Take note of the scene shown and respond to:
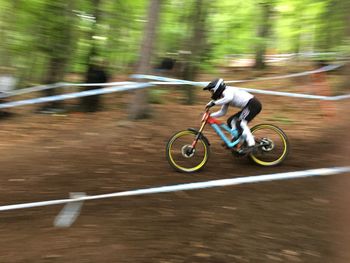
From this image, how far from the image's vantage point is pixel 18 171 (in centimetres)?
686

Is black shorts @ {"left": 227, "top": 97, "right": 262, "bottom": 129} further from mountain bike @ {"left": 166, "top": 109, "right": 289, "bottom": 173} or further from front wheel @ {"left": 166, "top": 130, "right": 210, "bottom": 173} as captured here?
front wheel @ {"left": 166, "top": 130, "right": 210, "bottom": 173}

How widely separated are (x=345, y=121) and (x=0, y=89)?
8.59m

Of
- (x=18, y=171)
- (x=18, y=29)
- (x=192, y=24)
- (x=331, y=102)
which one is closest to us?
(x=18, y=171)

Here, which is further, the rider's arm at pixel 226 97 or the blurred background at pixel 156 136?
the rider's arm at pixel 226 97

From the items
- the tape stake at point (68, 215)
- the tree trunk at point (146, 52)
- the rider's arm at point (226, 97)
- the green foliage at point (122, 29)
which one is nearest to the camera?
the tape stake at point (68, 215)

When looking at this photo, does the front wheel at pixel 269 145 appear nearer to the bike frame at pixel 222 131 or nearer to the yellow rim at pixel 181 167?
the bike frame at pixel 222 131

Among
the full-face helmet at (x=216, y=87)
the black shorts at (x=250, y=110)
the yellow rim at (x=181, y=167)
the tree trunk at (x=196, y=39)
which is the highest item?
the tree trunk at (x=196, y=39)

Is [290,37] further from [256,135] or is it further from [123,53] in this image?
[256,135]

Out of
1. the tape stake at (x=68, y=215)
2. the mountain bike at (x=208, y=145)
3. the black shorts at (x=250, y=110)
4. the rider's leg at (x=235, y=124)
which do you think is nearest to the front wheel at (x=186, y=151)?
the mountain bike at (x=208, y=145)

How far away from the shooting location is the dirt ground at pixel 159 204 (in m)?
4.12

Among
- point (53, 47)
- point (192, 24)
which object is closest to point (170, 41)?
point (192, 24)

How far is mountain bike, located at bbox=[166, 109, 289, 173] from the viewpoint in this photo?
6543 millimetres

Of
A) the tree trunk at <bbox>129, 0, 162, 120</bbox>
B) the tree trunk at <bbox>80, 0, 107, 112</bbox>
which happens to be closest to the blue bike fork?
the tree trunk at <bbox>129, 0, 162, 120</bbox>

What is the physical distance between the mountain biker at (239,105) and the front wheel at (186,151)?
1.64 feet
